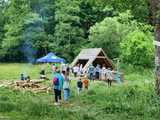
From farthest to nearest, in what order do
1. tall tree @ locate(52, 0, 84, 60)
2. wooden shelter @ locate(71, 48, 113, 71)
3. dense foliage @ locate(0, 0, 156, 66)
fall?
tall tree @ locate(52, 0, 84, 60), dense foliage @ locate(0, 0, 156, 66), wooden shelter @ locate(71, 48, 113, 71)

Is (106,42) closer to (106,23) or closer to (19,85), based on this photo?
(106,23)

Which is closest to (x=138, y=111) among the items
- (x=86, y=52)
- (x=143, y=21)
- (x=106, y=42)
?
(x=143, y=21)

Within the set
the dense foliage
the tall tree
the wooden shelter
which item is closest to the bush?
the dense foliage

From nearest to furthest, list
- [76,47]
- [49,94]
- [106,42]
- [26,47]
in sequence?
[49,94]
[106,42]
[76,47]
[26,47]

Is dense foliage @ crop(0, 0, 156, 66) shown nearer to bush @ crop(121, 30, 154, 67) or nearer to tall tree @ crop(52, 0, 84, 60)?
tall tree @ crop(52, 0, 84, 60)

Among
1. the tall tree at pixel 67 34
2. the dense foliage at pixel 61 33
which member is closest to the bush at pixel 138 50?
the dense foliage at pixel 61 33

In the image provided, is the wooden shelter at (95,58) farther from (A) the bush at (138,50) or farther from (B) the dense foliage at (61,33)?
(B) the dense foliage at (61,33)

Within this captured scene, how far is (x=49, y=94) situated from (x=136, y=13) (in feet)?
20.1

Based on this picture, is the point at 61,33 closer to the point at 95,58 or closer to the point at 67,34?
the point at 67,34

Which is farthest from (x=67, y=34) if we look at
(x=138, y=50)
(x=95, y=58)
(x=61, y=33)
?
(x=95, y=58)

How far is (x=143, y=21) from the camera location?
20297 mm

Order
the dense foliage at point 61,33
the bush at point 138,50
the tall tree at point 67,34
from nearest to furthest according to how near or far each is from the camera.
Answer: the bush at point 138,50 < the dense foliage at point 61,33 < the tall tree at point 67,34

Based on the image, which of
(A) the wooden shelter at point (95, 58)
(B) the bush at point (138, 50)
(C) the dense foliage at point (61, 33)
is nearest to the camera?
(A) the wooden shelter at point (95, 58)

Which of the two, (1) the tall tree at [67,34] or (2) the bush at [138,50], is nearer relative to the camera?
(2) the bush at [138,50]
